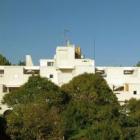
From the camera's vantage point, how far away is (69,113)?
41.9m

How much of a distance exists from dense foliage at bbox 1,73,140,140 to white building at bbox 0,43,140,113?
981 centimetres

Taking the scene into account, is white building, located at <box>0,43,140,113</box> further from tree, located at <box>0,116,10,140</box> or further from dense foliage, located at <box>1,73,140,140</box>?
tree, located at <box>0,116,10,140</box>

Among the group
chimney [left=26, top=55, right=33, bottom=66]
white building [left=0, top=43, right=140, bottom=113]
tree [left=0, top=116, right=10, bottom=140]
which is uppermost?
chimney [left=26, top=55, right=33, bottom=66]

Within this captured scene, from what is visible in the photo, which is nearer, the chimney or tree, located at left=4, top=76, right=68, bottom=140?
tree, located at left=4, top=76, right=68, bottom=140

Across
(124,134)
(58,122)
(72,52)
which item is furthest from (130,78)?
(58,122)

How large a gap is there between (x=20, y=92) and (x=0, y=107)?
433 inches

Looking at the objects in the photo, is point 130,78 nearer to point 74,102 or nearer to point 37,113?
point 74,102

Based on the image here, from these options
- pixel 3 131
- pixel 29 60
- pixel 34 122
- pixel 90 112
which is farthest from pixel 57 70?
pixel 34 122

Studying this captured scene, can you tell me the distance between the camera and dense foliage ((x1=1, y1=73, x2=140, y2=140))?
36.3m

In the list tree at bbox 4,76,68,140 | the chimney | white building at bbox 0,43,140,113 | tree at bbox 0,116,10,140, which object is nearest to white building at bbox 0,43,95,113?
white building at bbox 0,43,140,113

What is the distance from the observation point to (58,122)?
120 ft

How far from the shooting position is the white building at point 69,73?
59875mm

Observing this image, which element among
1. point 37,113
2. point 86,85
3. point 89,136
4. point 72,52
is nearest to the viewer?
point 37,113

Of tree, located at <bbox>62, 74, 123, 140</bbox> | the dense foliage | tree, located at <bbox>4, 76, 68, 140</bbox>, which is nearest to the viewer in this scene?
tree, located at <bbox>4, 76, 68, 140</bbox>
